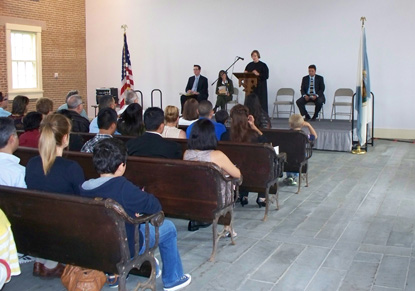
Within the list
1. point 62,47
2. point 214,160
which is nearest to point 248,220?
point 214,160

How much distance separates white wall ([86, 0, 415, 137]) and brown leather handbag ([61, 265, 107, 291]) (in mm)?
9457

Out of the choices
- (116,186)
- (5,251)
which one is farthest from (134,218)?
(5,251)

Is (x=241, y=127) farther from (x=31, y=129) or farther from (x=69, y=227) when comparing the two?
(x=69, y=227)

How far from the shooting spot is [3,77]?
1223 centimetres

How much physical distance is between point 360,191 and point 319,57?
5966 millimetres

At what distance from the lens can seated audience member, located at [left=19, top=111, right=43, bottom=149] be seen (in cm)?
477

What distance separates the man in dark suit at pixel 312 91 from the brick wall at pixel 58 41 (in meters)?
6.73

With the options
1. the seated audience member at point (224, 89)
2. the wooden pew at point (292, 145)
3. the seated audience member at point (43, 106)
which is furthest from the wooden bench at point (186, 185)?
the seated audience member at point (224, 89)

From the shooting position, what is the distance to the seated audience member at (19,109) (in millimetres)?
6051

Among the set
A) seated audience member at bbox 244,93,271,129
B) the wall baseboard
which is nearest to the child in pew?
seated audience member at bbox 244,93,271,129

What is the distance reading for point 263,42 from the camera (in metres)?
12.2

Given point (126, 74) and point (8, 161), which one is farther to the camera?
point (126, 74)

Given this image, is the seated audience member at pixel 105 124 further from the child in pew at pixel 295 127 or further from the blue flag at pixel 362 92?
the blue flag at pixel 362 92

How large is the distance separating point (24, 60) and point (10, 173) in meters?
10.5
